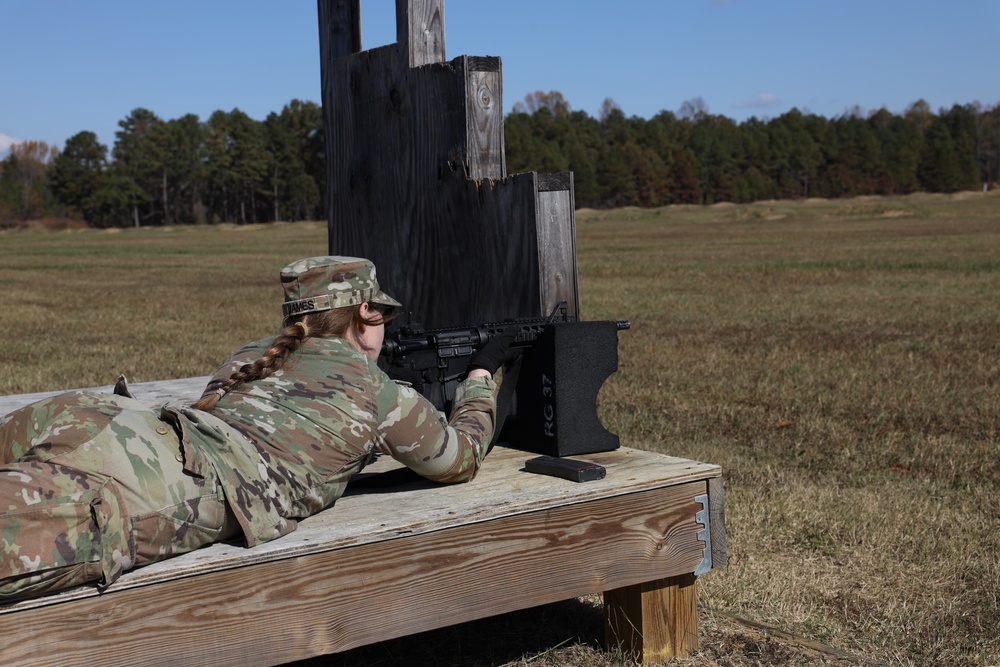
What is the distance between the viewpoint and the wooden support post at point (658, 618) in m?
3.58

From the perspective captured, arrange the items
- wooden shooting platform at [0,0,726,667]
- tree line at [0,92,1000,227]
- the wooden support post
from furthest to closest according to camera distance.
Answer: tree line at [0,92,1000,227], the wooden support post, wooden shooting platform at [0,0,726,667]

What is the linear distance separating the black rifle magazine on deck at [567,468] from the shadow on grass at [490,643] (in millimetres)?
788

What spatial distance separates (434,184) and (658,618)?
188 centimetres

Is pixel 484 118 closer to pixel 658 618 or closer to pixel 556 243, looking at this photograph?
pixel 556 243

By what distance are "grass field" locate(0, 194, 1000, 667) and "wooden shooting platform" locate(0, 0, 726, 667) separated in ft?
2.25

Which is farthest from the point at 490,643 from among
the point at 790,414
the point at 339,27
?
the point at 790,414

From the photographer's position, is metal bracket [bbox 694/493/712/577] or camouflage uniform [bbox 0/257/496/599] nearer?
camouflage uniform [bbox 0/257/496/599]

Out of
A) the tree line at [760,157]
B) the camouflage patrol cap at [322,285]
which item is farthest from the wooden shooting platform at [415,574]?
the tree line at [760,157]

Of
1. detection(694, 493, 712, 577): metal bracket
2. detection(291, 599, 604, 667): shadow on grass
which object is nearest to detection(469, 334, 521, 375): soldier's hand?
detection(694, 493, 712, 577): metal bracket

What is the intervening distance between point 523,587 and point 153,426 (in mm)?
1118

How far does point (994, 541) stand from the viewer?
16.3 feet

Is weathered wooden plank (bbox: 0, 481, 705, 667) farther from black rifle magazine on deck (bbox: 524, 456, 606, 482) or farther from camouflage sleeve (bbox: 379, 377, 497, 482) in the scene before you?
camouflage sleeve (bbox: 379, 377, 497, 482)

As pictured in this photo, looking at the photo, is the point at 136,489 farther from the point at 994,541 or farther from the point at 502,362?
the point at 994,541

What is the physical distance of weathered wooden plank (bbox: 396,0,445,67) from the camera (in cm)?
425
